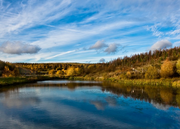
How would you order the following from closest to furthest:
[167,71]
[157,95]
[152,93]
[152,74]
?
1. [157,95]
2. [152,93]
3. [167,71]
4. [152,74]

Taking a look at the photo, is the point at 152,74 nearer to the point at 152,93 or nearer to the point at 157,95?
the point at 152,93

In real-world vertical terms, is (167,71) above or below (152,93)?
above

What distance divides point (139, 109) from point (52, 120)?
803 cm

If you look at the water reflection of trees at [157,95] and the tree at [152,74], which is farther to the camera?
the tree at [152,74]

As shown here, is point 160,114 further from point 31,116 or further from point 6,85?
point 6,85

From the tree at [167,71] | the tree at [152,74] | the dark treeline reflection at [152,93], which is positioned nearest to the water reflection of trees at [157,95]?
the dark treeline reflection at [152,93]

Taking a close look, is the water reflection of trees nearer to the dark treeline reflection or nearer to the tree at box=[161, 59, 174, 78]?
the dark treeline reflection

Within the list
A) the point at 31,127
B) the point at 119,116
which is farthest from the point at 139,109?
the point at 31,127

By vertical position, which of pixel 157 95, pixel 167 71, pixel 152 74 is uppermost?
pixel 167 71

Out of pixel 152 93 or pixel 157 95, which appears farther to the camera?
pixel 152 93

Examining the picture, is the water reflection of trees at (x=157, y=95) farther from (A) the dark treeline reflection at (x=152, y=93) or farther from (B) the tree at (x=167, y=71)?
(B) the tree at (x=167, y=71)

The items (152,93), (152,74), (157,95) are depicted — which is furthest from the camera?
(152,74)

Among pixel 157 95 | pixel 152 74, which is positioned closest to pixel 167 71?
pixel 152 74

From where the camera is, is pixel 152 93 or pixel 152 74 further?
pixel 152 74
